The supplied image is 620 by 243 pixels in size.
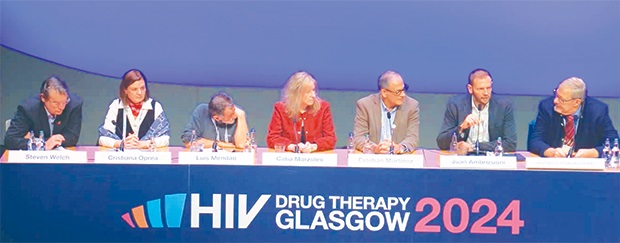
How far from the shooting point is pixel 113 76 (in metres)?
7.56

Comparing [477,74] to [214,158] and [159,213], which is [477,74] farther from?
[159,213]

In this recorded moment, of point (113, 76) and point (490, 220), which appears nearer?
point (490, 220)

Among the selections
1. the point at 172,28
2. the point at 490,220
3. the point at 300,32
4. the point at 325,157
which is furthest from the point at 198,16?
the point at 490,220

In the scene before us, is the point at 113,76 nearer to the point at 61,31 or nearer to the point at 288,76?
the point at 61,31

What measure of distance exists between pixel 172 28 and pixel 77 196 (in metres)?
1.43

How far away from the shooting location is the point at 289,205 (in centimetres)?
716

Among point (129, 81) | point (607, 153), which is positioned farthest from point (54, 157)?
point (607, 153)

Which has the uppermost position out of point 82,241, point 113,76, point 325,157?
point 113,76

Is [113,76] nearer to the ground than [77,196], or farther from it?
farther from it

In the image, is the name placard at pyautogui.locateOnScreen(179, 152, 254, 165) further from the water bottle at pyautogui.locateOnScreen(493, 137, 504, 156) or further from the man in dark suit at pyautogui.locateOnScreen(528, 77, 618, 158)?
the man in dark suit at pyautogui.locateOnScreen(528, 77, 618, 158)

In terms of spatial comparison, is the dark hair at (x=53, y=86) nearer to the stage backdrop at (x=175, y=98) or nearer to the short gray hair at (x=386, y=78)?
the stage backdrop at (x=175, y=98)

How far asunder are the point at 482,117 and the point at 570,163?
0.73 metres

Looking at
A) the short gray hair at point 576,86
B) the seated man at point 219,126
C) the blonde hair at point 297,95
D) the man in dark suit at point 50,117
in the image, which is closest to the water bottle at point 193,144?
the seated man at point 219,126

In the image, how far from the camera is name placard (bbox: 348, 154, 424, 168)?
7.09 meters
